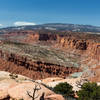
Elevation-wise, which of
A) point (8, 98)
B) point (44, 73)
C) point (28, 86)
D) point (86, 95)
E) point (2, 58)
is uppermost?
point (28, 86)

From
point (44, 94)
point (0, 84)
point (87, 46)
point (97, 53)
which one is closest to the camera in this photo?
point (44, 94)

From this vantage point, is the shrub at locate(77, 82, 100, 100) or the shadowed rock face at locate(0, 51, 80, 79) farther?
the shadowed rock face at locate(0, 51, 80, 79)

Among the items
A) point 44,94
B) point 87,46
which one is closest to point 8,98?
point 44,94

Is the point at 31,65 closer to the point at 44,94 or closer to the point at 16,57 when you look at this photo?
the point at 16,57

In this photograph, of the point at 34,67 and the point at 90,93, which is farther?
the point at 34,67

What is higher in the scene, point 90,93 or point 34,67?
point 90,93

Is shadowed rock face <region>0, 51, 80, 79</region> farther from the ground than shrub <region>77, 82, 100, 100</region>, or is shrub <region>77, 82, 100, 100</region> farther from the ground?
shrub <region>77, 82, 100, 100</region>

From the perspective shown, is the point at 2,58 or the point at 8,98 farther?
the point at 2,58

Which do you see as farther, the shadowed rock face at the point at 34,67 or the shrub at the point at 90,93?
the shadowed rock face at the point at 34,67

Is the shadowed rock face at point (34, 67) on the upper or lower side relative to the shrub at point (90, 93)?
lower

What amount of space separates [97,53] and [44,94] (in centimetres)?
10787

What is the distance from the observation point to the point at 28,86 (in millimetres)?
23656

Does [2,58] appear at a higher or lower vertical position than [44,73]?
A: higher

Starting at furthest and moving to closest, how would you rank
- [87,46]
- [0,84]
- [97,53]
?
[87,46] < [97,53] < [0,84]
